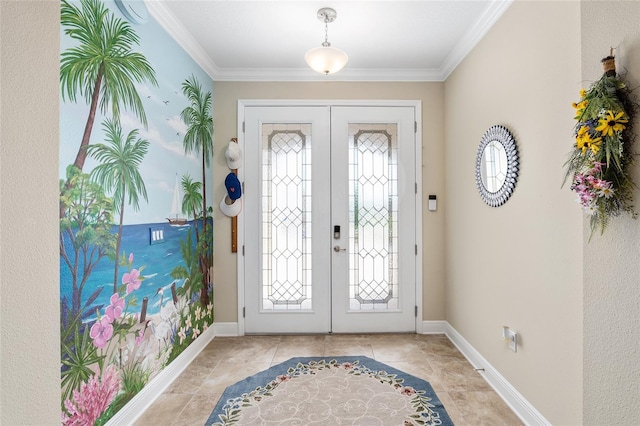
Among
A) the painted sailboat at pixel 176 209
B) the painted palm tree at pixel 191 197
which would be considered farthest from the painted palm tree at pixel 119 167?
the painted palm tree at pixel 191 197

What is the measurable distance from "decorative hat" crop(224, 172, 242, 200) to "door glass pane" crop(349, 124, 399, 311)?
3.82ft

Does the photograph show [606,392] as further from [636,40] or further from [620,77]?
[636,40]

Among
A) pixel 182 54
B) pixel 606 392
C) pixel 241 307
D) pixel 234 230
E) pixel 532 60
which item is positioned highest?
pixel 182 54

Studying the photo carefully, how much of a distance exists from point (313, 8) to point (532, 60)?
149 centimetres

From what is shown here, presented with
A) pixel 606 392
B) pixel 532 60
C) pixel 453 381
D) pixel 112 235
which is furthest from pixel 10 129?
pixel 453 381

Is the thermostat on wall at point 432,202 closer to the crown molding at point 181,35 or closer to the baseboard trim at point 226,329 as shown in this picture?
the baseboard trim at point 226,329

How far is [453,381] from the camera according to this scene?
2439mm

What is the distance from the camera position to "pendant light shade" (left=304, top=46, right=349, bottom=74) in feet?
7.53

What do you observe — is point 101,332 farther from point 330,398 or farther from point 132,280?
point 330,398

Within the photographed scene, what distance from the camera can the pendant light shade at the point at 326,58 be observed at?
2.29m

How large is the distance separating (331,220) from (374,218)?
459 mm

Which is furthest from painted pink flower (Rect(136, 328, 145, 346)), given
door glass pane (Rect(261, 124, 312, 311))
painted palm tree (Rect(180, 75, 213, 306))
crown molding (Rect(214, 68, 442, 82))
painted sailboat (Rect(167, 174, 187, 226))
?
crown molding (Rect(214, 68, 442, 82))

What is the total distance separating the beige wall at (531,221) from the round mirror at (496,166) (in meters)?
0.06

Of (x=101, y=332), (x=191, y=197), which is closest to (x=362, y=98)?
(x=191, y=197)
